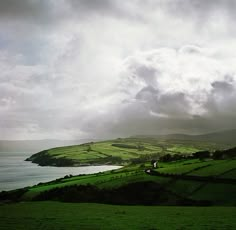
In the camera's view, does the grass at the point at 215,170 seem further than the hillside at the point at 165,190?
Yes

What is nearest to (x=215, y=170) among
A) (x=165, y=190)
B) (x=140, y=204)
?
(x=165, y=190)

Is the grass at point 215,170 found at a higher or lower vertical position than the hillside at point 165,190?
higher

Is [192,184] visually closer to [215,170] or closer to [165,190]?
[165,190]

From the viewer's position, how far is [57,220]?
3756 cm

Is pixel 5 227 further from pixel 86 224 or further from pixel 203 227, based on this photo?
pixel 203 227

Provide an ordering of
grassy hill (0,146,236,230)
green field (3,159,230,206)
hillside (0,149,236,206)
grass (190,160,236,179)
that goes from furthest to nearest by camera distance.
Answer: grass (190,160,236,179) < hillside (0,149,236,206) < green field (3,159,230,206) < grassy hill (0,146,236,230)

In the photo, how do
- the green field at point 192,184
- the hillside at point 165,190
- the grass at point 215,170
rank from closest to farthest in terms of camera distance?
the green field at point 192,184, the hillside at point 165,190, the grass at point 215,170

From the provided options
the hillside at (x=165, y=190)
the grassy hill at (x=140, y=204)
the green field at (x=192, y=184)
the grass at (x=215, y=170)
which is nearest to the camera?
the grassy hill at (x=140, y=204)

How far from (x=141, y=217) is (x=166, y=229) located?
331 inches

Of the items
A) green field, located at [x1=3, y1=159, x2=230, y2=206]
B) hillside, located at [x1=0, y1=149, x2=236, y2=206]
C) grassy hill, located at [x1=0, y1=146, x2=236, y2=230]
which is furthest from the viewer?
hillside, located at [x1=0, y1=149, x2=236, y2=206]

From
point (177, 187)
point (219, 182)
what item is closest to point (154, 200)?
point (177, 187)

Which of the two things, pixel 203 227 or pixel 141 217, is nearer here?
pixel 203 227

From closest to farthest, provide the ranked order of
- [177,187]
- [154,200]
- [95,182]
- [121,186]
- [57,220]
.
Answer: [57,220] → [154,200] → [177,187] → [121,186] → [95,182]

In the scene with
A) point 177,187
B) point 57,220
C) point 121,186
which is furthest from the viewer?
point 121,186
